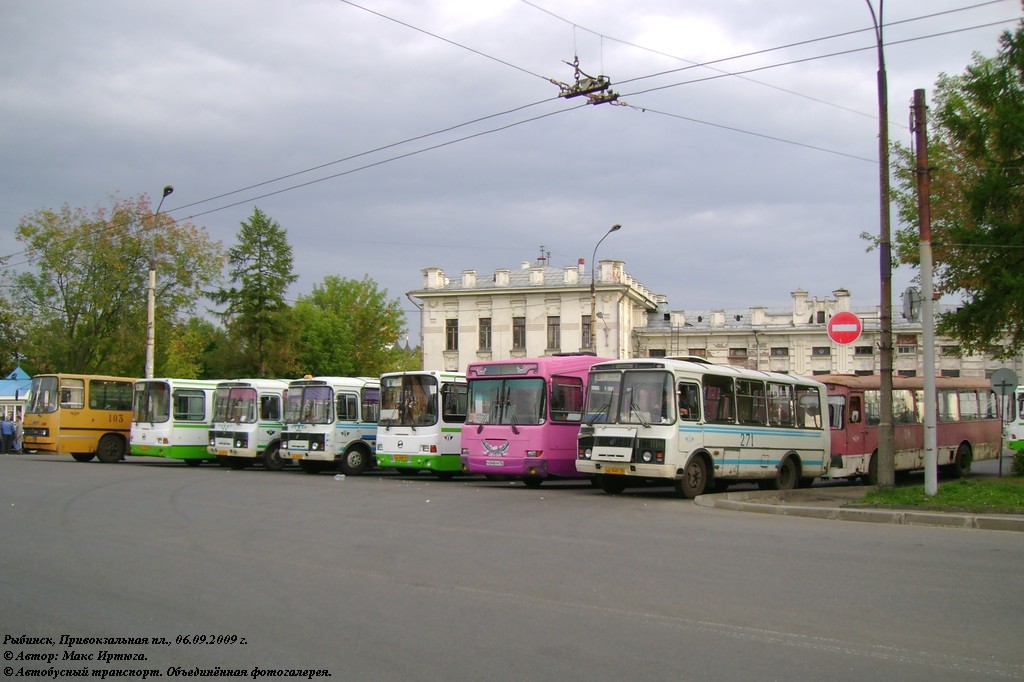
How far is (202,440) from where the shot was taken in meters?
29.6

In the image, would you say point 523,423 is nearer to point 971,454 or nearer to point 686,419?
point 686,419

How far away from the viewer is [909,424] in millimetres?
24828

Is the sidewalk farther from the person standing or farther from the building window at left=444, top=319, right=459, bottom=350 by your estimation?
the building window at left=444, top=319, right=459, bottom=350

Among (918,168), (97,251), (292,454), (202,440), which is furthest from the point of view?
(97,251)

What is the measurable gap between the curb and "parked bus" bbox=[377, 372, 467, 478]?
25.8ft

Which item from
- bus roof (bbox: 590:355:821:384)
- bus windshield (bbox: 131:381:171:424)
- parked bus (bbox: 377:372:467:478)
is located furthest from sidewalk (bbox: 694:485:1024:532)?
bus windshield (bbox: 131:381:171:424)

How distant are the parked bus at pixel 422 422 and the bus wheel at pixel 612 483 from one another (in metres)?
4.64

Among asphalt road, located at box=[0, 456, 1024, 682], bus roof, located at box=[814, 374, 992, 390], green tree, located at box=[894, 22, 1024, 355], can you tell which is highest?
green tree, located at box=[894, 22, 1024, 355]

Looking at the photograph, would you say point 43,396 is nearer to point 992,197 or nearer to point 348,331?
point 992,197

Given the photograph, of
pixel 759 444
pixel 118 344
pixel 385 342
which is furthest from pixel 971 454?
pixel 385 342

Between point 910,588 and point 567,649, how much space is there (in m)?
4.00

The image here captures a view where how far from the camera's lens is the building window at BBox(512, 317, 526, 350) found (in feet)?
241

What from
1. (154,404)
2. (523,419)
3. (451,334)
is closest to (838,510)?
(523,419)

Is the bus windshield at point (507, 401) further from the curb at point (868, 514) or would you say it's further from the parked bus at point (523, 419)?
the curb at point (868, 514)
